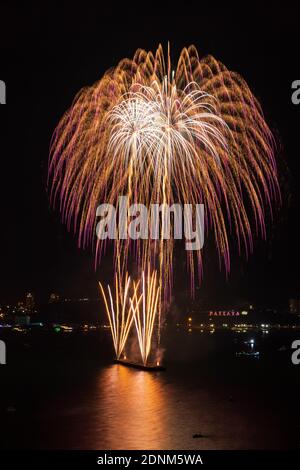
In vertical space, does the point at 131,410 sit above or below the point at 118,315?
below

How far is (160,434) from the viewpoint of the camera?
60.0 feet

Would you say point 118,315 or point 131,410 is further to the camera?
point 118,315
